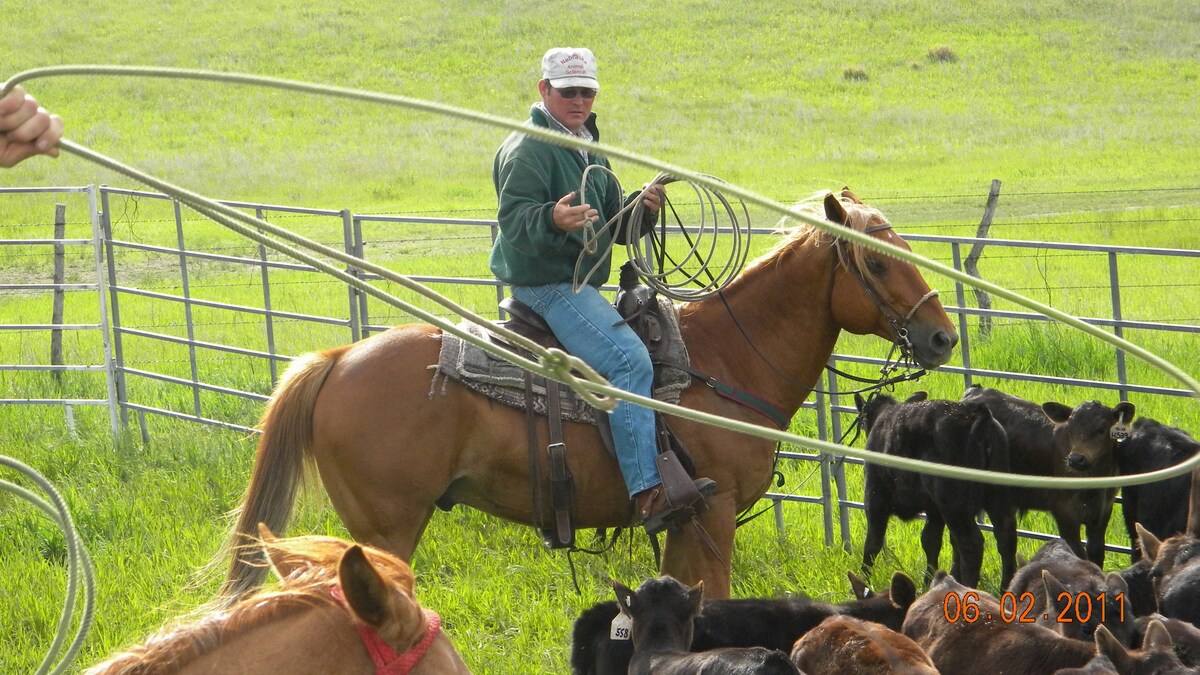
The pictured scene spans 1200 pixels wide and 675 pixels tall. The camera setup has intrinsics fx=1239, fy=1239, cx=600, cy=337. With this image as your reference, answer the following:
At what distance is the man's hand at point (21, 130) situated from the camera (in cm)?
236

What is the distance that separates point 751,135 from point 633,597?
29.3 meters

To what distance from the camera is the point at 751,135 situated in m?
32.8

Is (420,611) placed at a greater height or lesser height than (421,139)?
lesser

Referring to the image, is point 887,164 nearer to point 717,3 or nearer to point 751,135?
point 751,135

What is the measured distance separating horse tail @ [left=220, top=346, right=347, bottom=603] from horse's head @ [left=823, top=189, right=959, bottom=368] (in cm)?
238

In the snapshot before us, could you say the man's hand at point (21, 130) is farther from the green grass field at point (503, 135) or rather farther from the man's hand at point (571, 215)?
the man's hand at point (571, 215)

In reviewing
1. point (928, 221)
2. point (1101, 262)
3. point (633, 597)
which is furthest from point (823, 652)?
point (928, 221)

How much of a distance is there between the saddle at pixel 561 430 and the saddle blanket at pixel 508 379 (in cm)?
2

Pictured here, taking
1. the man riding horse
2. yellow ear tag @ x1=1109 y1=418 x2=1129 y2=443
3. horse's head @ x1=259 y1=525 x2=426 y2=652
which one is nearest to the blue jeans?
the man riding horse

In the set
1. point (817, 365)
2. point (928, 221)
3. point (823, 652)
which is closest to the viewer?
point (823, 652)

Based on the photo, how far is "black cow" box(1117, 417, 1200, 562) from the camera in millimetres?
5680

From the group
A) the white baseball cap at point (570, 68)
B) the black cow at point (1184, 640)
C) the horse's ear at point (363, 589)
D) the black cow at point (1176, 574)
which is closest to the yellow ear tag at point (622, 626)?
the black cow at point (1184, 640)

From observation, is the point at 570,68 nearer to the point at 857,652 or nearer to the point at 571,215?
the point at 571,215

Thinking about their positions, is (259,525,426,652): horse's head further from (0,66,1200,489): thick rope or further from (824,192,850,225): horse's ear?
(824,192,850,225): horse's ear
